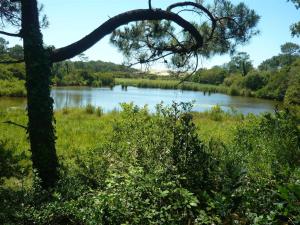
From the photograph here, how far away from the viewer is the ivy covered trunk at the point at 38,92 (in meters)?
5.14

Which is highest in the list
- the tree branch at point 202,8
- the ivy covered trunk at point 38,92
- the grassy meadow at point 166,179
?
the tree branch at point 202,8

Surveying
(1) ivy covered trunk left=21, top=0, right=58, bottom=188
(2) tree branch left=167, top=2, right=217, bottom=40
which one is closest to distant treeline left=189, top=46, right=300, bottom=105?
(2) tree branch left=167, top=2, right=217, bottom=40

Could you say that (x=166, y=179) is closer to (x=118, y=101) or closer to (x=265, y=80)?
(x=118, y=101)

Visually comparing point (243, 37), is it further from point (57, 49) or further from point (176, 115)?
point (57, 49)

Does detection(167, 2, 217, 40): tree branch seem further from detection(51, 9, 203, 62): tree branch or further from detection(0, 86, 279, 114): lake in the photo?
detection(0, 86, 279, 114): lake

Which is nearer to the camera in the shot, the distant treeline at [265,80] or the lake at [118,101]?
the lake at [118,101]

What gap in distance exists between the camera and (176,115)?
19.6 ft

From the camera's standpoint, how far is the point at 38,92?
16.9 feet

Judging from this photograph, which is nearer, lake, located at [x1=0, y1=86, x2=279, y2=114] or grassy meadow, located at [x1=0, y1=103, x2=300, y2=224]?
grassy meadow, located at [x1=0, y1=103, x2=300, y2=224]

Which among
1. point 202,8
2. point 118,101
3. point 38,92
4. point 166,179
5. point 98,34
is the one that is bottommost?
point 118,101

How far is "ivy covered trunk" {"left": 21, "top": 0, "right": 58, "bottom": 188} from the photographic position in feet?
16.9

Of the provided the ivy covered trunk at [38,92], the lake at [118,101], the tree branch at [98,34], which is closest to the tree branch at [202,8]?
the tree branch at [98,34]

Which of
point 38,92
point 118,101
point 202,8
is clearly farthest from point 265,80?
point 38,92

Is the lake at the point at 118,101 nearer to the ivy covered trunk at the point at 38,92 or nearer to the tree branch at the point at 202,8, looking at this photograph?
the tree branch at the point at 202,8
